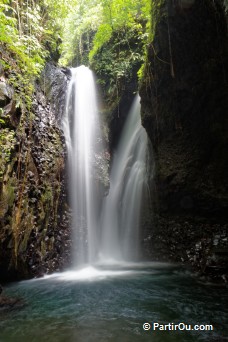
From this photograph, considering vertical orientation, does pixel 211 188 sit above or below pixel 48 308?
above

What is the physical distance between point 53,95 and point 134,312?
8.68 m

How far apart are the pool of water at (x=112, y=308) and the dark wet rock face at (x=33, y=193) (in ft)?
2.39

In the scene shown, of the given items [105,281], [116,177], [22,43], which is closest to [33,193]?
[105,281]

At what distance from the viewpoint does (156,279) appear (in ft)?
23.9

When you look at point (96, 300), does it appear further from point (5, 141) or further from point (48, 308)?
point (5, 141)

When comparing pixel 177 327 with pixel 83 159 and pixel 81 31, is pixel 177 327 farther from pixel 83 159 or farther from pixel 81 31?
pixel 81 31

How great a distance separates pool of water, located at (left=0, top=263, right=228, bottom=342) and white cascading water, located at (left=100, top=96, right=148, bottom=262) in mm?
3391

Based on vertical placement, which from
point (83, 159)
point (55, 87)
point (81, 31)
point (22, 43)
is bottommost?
point (83, 159)

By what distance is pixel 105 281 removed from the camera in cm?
731

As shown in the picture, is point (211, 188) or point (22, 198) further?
point (211, 188)

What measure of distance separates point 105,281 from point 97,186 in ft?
15.4

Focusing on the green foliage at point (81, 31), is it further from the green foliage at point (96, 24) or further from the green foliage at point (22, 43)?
the green foliage at point (22, 43)

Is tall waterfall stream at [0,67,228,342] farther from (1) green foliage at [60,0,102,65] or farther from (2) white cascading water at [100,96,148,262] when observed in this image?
(1) green foliage at [60,0,102,65]

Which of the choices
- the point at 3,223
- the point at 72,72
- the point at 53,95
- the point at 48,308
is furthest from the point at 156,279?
the point at 72,72
